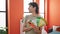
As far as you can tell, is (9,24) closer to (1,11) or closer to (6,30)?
(6,30)

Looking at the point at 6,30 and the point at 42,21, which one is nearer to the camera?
the point at 42,21

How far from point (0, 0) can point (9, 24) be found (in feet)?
2.47

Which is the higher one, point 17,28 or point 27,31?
point 27,31

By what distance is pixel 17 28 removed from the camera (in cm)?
345

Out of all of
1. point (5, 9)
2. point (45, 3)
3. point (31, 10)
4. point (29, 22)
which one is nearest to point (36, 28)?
point (29, 22)

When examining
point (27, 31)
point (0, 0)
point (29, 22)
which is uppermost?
point (0, 0)

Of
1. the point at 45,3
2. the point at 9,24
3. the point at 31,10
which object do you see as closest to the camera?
the point at 31,10

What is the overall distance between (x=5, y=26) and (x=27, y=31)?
201cm

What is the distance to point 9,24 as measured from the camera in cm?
335

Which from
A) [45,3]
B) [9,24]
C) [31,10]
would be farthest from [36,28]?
[45,3]

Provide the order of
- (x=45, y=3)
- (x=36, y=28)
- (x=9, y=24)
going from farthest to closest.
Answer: (x=45, y=3), (x=9, y=24), (x=36, y=28)

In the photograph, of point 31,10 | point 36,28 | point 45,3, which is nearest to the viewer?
point 36,28

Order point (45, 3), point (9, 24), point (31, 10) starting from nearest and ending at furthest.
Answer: point (31, 10) < point (9, 24) < point (45, 3)

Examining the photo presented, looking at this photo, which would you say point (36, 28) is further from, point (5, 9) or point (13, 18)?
point (5, 9)
